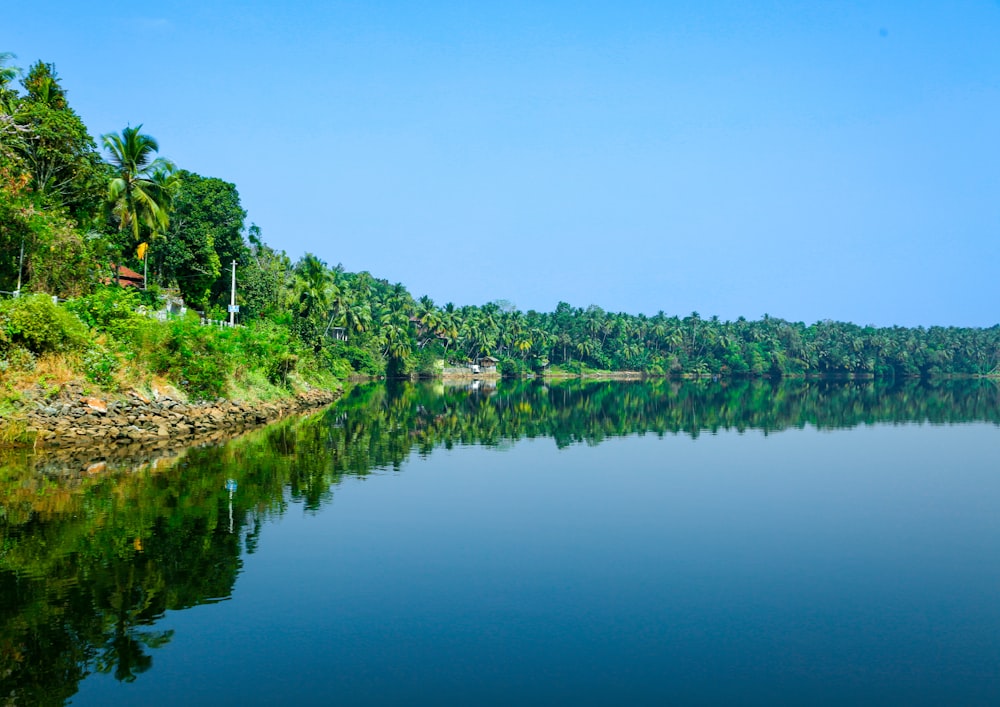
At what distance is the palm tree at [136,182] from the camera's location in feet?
152

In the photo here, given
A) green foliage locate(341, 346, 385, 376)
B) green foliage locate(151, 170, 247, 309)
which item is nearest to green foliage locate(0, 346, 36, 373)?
green foliage locate(151, 170, 247, 309)

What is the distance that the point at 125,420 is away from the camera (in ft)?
98.3

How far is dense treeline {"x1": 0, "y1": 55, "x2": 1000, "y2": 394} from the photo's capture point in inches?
1490

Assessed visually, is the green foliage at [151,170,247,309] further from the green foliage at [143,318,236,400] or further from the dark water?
the dark water

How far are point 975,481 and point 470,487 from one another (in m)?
17.4

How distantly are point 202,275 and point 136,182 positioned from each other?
529 inches

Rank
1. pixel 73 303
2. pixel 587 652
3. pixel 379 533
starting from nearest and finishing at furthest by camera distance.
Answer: pixel 587 652
pixel 379 533
pixel 73 303

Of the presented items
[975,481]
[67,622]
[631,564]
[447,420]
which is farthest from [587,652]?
[447,420]

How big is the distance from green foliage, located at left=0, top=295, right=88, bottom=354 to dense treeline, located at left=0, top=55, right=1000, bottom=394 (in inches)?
4.1

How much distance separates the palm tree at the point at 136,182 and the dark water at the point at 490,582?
79.5 feet

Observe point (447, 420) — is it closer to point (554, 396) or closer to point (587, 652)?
point (554, 396)

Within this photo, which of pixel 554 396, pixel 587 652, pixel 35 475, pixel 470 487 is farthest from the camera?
pixel 554 396

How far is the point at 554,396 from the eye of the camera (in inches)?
3073

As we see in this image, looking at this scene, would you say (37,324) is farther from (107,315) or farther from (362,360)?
(362,360)
